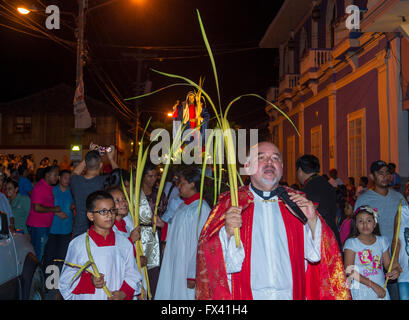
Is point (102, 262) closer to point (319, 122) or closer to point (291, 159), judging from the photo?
point (319, 122)

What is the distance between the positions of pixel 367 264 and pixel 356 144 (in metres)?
10.4

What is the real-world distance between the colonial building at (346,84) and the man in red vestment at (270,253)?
24.5 ft

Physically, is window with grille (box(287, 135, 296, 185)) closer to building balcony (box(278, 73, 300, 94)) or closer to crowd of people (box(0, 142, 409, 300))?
building balcony (box(278, 73, 300, 94))

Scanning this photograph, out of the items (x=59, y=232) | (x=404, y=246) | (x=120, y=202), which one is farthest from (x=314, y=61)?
(x=120, y=202)

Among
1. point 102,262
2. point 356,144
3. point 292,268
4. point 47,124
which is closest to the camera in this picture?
→ point 292,268

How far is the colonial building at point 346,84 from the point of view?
11.9 m

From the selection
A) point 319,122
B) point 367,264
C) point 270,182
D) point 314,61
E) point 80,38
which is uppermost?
point 314,61

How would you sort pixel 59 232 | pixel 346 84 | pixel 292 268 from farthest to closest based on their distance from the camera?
pixel 346 84 < pixel 59 232 < pixel 292 268

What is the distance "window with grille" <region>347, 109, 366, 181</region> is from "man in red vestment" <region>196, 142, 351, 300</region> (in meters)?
11.4

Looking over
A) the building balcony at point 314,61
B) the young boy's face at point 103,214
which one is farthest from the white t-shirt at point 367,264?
the building balcony at point 314,61

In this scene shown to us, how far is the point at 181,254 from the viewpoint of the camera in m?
5.54

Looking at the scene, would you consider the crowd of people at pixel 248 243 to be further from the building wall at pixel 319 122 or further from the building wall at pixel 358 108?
the building wall at pixel 319 122

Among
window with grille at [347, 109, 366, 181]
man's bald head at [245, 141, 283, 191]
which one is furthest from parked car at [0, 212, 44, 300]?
window with grille at [347, 109, 366, 181]

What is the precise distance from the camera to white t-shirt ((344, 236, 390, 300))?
213 inches
